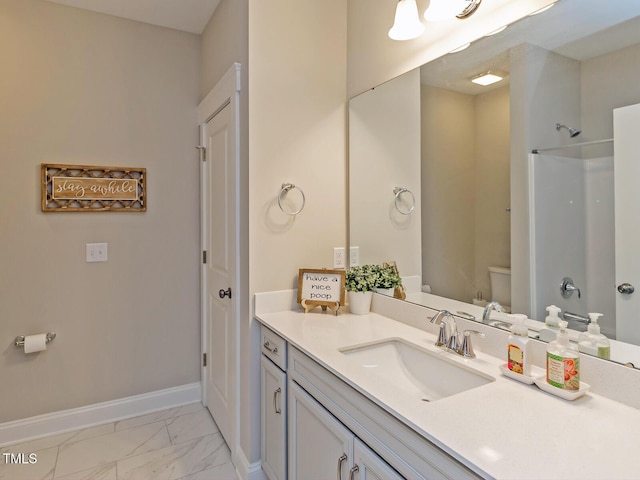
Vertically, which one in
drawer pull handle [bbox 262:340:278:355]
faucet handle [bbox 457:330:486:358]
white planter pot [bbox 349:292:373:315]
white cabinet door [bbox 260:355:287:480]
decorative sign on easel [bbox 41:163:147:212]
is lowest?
white cabinet door [bbox 260:355:287:480]

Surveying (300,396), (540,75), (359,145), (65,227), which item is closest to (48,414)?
(65,227)

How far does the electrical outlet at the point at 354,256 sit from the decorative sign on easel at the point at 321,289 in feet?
0.74

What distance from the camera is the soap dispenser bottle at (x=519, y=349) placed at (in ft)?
3.61

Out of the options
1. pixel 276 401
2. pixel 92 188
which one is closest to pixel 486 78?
pixel 276 401

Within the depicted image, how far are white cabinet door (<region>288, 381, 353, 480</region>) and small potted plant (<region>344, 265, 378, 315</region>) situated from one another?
53 centimetres

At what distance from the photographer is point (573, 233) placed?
1.12 m

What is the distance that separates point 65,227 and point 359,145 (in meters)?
1.87

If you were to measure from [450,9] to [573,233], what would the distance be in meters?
0.93

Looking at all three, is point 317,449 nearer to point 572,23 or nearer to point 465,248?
point 465,248

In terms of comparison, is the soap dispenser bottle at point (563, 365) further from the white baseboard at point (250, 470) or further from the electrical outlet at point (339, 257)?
the white baseboard at point (250, 470)

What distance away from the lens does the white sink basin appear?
1.24 metres

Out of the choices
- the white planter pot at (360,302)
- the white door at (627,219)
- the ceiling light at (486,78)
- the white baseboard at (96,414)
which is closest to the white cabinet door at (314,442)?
the white planter pot at (360,302)

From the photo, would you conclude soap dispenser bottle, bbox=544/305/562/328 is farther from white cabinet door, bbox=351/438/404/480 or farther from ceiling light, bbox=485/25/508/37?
ceiling light, bbox=485/25/508/37

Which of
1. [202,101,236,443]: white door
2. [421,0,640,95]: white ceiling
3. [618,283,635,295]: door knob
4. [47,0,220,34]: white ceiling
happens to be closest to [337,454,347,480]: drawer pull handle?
[618,283,635,295]: door knob
